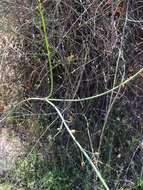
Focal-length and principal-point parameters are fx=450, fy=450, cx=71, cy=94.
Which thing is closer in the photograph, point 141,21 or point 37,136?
point 141,21

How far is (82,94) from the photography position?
3.35 metres

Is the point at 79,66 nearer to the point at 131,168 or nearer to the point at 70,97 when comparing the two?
the point at 70,97

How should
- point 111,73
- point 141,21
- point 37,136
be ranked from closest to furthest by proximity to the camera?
point 141,21
point 111,73
point 37,136

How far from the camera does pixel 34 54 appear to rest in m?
3.37

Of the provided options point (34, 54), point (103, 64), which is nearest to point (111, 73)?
point (103, 64)

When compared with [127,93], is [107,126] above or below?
below

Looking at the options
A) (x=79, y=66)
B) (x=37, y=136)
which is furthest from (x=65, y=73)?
(x=37, y=136)

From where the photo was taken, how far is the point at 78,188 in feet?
11.0

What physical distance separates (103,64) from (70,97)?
1.13 ft

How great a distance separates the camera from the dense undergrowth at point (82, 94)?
310 centimetres

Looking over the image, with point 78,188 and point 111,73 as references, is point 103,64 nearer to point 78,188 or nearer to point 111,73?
point 111,73

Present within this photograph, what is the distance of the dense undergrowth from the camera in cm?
310

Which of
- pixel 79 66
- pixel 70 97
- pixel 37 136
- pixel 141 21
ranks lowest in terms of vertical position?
pixel 37 136

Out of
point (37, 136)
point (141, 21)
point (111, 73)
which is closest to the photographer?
point (141, 21)
